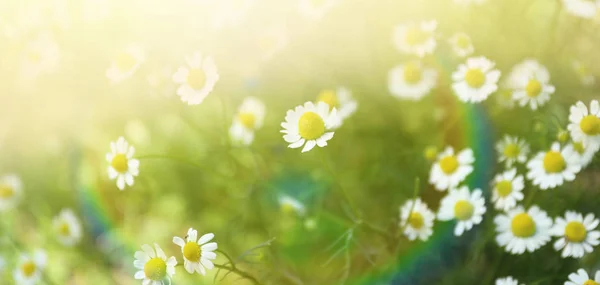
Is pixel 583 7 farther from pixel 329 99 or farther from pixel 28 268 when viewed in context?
pixel 28 268

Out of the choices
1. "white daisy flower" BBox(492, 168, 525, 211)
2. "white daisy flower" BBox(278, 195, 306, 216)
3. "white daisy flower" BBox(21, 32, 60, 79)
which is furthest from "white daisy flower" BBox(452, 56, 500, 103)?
"white daisy flower" BBox(21, 32, 60, 79)

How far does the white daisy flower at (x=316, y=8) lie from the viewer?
2.36 metres

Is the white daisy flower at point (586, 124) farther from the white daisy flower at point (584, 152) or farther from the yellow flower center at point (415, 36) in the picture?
the yellow flower center at point (415, 36)

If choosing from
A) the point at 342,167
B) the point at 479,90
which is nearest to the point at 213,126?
the point at 342,167

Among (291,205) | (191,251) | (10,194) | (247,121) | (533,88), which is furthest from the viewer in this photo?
(10,194)

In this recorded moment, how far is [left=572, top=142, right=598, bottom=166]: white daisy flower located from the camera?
1.60 meters

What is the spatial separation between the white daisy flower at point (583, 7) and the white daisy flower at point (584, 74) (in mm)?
200

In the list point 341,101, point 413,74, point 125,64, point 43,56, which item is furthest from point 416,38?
point 43,56

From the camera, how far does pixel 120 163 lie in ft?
5.91

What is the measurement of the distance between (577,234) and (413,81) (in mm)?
838

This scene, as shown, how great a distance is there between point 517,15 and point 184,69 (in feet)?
4.21

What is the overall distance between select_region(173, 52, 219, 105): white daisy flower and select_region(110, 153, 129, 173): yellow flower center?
234mm

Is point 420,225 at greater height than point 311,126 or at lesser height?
lesser

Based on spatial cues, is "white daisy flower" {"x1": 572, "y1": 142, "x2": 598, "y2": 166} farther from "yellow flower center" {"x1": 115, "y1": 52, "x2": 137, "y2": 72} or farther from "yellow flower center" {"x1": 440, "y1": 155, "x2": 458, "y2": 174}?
"yellow flower center" {"x1": 115, "y1": 52, "x2": 137, "y2": 72}
